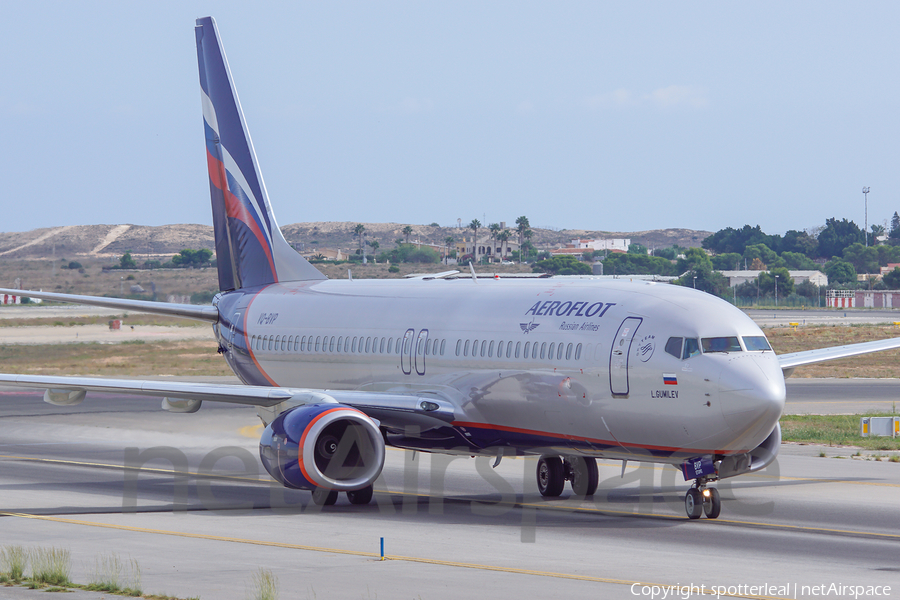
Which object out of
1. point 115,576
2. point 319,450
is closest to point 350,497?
point 319,450

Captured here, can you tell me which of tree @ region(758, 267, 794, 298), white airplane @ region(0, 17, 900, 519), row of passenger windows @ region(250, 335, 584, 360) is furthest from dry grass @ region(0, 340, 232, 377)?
tree @ region(758, 267, 794, 298)

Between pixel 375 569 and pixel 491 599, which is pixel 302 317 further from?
pixel 491 599

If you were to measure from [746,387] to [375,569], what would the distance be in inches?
268

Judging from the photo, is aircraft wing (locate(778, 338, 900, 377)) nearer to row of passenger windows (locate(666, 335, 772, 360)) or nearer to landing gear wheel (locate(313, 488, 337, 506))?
row of passenger windows (locate(666, 335, 772, 360))

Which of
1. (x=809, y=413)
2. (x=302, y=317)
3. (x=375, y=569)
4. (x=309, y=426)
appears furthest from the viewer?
(x=809, y=413)

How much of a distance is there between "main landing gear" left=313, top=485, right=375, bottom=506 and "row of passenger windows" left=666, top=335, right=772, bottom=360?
683 centimetres

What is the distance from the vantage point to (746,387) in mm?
18562

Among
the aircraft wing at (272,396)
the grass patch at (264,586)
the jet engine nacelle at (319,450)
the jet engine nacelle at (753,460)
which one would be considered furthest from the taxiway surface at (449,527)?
the aircraft wing at (272,396)

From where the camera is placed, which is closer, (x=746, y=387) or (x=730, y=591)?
(x=730, y=591)

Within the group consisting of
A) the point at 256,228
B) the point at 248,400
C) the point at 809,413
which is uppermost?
the point at 256,228

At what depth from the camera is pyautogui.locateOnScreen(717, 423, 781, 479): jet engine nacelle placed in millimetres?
19781

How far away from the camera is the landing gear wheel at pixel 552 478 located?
2388 cm

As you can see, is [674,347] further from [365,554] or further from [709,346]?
[365,554]

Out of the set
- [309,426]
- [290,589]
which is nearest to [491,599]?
[290,589]
